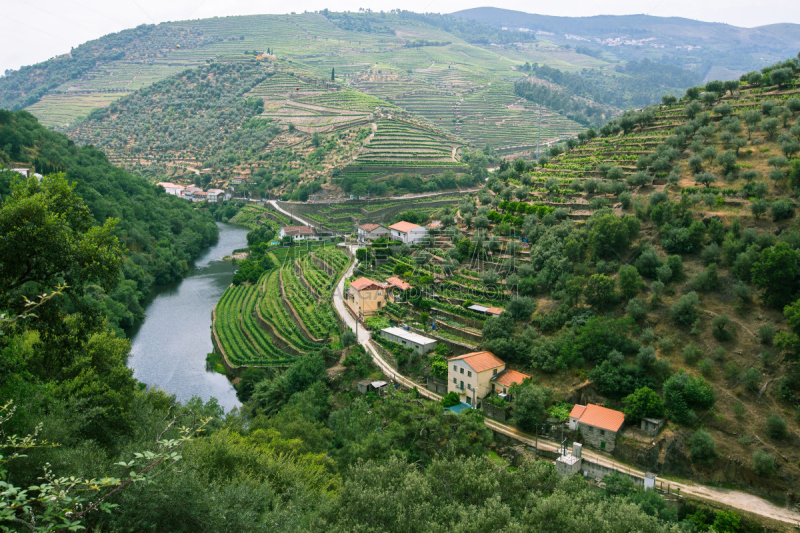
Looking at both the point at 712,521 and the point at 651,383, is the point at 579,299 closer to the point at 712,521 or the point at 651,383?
the point at 651,383

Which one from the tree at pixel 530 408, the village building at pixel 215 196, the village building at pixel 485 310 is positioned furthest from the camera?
the village building at pixel 215 196

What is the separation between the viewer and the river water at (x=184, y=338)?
3036 cm

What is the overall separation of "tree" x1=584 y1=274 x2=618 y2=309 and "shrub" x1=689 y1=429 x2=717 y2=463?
7.69m

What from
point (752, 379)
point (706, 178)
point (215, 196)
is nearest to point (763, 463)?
point (752, 379)

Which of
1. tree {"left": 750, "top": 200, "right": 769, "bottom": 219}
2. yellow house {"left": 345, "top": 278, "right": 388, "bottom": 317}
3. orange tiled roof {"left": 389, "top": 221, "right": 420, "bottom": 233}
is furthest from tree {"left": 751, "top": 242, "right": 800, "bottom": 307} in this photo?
orange tiled roof {"left": 389, "top": 221, "right": 420, "bottom": 233}

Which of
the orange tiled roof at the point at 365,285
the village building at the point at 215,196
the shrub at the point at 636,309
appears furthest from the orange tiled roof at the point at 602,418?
the village building at the point at 215,196

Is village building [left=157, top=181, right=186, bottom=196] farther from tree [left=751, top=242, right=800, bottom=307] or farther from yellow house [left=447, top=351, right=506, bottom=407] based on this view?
tree [left=751, top=242, right=800, bottom=307]

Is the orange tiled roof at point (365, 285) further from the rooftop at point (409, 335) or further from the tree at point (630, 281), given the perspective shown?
the tree at point (630, 281)

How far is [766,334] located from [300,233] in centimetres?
4447

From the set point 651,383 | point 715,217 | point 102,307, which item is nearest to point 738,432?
point 651,383

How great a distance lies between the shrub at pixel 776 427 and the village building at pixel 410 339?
14270 mm

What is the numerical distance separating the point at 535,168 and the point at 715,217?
765 inches

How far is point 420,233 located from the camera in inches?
1619

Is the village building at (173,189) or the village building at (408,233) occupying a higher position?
→ the village building at (408,233)
